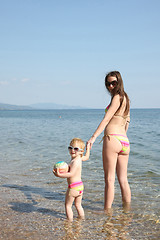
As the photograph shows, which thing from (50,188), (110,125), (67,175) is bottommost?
(50,188)

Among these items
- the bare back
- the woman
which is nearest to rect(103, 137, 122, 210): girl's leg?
the woman

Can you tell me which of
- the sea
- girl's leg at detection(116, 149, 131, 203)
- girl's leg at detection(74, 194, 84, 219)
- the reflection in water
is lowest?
the sea

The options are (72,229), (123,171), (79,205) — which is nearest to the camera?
(72,229)

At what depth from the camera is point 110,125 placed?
434 centimetres

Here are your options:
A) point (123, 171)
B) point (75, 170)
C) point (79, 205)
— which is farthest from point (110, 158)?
point (79, 205)

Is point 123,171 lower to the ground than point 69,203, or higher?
higher

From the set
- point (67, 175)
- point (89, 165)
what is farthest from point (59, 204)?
point (89, 165)

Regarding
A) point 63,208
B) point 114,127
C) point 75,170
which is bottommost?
point 63,208

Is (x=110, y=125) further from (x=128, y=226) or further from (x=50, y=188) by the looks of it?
(x=50, y=188)

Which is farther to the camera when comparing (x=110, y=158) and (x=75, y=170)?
(x=110, y=158)

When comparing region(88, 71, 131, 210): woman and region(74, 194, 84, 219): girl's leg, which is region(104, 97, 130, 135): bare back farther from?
region(74, 194, 84, 219): girl's leg

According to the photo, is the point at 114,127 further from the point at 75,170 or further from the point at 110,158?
the point at 75,170

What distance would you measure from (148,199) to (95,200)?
111cm

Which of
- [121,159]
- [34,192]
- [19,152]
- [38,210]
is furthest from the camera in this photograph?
[19,152]
